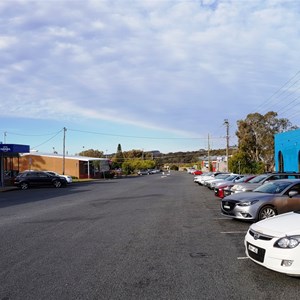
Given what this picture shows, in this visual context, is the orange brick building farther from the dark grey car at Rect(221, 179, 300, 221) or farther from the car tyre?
the dark grey car at Rect(221, 179, 300, 221)

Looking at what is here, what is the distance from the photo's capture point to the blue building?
32.3m

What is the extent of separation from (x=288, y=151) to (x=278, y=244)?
1236 inches

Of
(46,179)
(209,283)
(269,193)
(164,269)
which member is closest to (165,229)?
(269,193)

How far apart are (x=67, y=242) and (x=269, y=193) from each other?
6.19 meters

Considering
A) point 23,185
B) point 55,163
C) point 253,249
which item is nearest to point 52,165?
point 55,163

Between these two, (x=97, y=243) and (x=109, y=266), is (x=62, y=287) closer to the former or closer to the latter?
(x=109, y=266)

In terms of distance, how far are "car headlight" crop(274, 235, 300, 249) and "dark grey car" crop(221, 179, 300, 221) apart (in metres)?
5.44

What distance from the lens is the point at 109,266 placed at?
6715 millimetres

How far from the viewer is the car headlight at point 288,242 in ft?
18.4

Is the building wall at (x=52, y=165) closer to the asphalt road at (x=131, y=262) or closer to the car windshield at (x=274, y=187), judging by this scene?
the asphalt road at (x=131, y=262)

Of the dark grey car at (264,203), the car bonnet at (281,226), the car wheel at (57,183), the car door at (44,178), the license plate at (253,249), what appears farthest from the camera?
the car wheel at (57,183)

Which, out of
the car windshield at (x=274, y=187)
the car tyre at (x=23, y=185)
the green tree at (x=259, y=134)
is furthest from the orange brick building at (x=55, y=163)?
the car windshield at (x=274, y=187)

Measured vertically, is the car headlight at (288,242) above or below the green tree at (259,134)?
below

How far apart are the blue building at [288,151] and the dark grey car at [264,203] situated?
71.2ft
